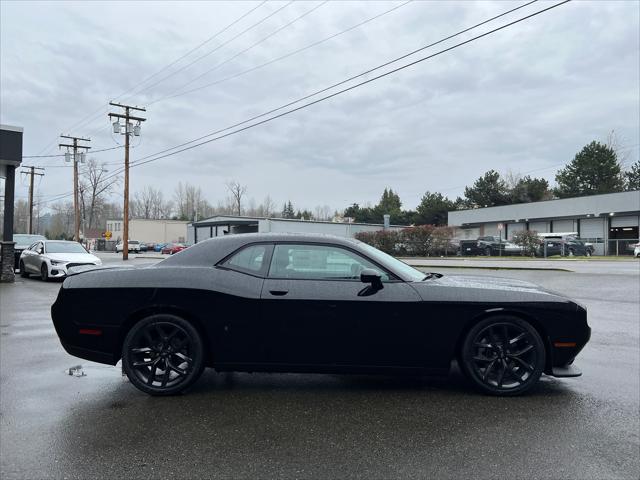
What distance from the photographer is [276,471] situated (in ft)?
9.73

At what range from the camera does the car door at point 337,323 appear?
4.13 metres

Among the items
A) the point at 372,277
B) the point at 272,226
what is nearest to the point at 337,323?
the point at 372,277

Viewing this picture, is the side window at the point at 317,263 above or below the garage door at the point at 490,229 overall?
below

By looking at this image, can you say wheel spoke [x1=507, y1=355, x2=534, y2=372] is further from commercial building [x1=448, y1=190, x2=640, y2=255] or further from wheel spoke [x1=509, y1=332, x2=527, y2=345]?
commercial building [x1=448, y1=190, x2=640, y2=255]

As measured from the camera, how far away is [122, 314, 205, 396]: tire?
13.9ft

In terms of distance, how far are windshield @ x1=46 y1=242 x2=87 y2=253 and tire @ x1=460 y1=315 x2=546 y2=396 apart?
50.6ft

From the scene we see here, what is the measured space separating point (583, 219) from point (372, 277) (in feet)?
184

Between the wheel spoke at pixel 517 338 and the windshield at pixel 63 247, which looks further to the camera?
the windshield at pixel 63 247

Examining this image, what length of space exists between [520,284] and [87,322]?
→ 4.07 m

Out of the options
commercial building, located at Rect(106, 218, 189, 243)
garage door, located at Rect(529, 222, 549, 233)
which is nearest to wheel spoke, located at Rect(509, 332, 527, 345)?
garage door, located at Rect(529, 222, 549, 233)

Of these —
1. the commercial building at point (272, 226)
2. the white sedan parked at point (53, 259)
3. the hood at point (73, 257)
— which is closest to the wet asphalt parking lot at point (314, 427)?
the hood at point (73, 257)

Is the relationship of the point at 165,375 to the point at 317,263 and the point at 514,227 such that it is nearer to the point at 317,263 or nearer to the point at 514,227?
the point at 317,263

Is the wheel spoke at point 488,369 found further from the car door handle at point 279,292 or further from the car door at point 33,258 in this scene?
the car door at point 33,258

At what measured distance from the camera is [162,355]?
4.29m
